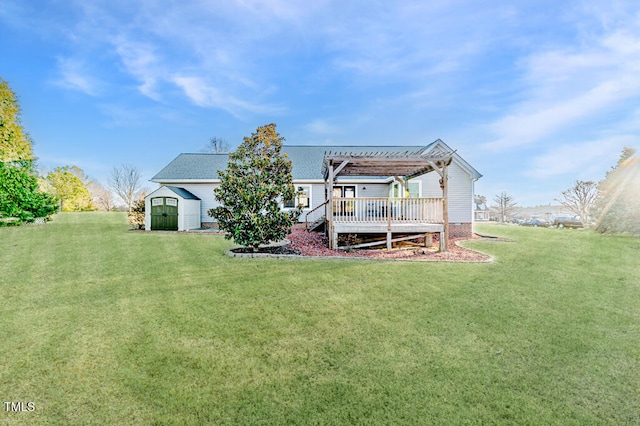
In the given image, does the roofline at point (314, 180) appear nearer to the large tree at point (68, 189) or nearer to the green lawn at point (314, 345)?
the green lawn at point (314, 345)

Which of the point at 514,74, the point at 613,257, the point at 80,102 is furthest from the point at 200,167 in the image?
the point at 613,257

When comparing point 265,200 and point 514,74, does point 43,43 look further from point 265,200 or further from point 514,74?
point 514,74

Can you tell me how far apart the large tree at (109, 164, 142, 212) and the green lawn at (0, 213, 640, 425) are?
43.6 metres

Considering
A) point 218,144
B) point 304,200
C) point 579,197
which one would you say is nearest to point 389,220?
point 304,200

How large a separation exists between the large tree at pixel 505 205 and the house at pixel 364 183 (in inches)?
1715

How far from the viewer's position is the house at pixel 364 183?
38.5 ft

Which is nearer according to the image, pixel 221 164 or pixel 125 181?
pixel 221 164

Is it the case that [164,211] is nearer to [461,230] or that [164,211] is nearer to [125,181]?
[461,230]

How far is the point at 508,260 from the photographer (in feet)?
31.8

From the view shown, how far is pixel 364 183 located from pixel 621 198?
1587 centimetres

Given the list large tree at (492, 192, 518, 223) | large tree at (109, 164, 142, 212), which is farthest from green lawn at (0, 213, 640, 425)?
large tree at (492, 192, 518, 223)

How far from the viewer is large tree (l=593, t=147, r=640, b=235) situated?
1683cm

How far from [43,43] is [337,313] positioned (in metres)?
18.6

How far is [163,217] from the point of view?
53.6 ft
